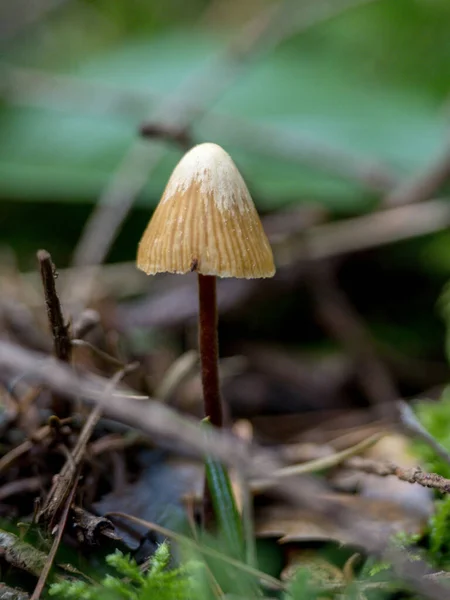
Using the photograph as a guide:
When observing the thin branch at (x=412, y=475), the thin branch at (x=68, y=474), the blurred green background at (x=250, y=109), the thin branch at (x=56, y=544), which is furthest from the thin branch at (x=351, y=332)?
the thin branch at (x=56, y=544)

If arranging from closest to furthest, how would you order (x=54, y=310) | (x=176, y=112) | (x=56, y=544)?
(x=56, y=544) → (x=54, y=310) → (x=176, y=112)

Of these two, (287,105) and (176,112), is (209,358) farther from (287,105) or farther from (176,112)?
(287,105)

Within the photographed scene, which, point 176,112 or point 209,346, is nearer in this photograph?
point 209,346

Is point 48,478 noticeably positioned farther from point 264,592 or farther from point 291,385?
point 291,385

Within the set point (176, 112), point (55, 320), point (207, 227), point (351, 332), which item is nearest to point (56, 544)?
point (55, 320)

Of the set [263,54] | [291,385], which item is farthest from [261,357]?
[263,54]

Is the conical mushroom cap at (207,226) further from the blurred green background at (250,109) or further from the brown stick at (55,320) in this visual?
the blurred green background at (250,109)
